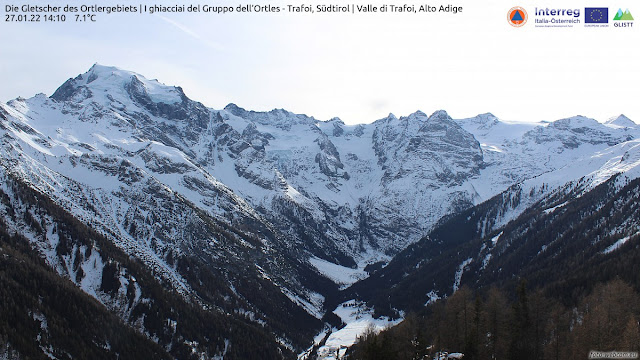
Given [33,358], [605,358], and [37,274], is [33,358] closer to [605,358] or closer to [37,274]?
[37,274]

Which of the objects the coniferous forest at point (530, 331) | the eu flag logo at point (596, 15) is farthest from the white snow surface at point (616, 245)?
the eu flag logo at point (596, 15)

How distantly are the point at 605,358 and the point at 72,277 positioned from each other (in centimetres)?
16009

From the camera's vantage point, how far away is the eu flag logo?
101938 millimetres

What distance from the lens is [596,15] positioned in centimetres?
10225

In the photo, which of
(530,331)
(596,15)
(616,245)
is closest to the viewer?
(530,331)

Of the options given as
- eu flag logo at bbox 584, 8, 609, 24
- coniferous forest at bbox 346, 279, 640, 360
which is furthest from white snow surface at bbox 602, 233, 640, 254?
eu flag logo at bbox 584, 8, 609, 24

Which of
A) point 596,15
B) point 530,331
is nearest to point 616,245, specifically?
point 596,15

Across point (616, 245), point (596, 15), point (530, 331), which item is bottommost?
point (616, 245)

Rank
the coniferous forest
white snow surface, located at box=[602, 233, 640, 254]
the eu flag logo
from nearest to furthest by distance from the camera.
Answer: the coniferous forest → the eu flag logo → white snow surface, located at box=[602, 233, 640, 254]

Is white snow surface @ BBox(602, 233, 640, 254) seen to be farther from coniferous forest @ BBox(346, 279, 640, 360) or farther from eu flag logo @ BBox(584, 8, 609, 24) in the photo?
eu flag logo @ BBox(584, 8, 609, 24)

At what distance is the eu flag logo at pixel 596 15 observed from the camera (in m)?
102

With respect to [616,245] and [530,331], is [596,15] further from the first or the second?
[616,245]

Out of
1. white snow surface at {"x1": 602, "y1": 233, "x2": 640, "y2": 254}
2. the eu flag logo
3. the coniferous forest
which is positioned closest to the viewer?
the coniferous forest

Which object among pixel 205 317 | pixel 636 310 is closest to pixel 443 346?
pixel 636 310
